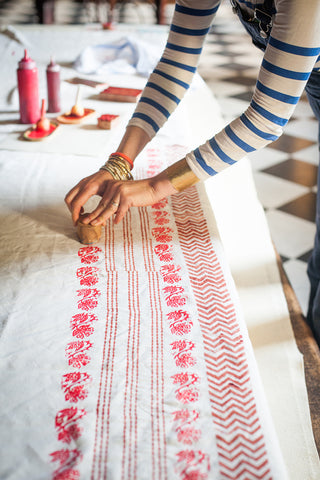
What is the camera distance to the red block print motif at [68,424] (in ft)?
1.83

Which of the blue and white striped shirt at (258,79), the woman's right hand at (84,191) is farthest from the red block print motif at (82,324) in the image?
the blue and white striped shirt at (258,79)

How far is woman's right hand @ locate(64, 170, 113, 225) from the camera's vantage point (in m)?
0.88

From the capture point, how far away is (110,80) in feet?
6.27

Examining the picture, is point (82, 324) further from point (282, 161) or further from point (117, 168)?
point (282, 161)

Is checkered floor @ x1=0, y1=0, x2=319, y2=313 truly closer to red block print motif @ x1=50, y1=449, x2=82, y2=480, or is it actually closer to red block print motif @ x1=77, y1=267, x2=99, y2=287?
red block print motif @ x1=77, y1=267, x2=99, y2=287

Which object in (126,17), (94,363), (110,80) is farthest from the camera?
(126,17)

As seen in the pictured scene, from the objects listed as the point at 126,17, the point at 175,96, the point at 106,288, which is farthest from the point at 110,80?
the point at 126,17

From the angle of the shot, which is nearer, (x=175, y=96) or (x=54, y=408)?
(x=54, y=408)

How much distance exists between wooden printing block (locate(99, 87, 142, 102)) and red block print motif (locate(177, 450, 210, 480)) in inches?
54.0

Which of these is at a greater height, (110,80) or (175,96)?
(175,96)

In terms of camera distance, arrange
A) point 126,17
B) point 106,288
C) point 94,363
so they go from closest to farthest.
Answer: point 94,363 → point 106,288 → point 126,17

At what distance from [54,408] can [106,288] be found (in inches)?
10.1

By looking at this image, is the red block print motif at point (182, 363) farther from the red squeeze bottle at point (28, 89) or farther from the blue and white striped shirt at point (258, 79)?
the red squeeze bottle at point (28, 89)

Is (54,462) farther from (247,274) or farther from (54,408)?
(247,274)
